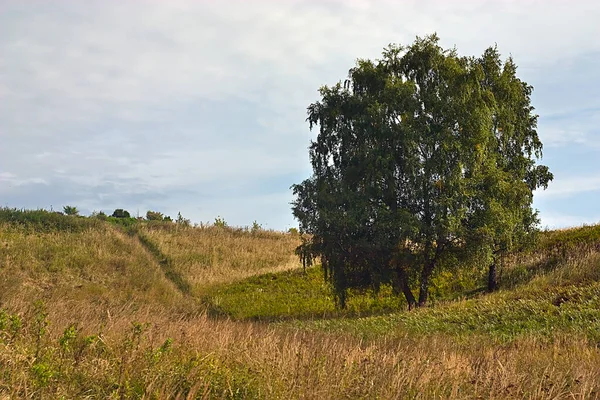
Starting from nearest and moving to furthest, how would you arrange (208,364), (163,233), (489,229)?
(208,364) < (489,229) < (163,233)

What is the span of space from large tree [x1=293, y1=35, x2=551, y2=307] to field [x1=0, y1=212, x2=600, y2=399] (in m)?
2.88

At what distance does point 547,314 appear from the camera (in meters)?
18.1

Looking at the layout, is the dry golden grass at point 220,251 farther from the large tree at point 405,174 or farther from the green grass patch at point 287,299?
the large tree at point 405,174

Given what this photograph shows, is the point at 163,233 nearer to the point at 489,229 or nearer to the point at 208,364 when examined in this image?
the point at 489,229

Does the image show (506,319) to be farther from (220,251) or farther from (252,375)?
(220,251)

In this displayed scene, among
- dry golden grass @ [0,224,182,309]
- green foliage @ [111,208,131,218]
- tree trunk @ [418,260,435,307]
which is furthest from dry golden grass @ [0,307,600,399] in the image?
green foliage @ [111,208,131,218]

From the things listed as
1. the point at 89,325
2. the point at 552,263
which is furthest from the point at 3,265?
the point at 552,263

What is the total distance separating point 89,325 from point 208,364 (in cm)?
389

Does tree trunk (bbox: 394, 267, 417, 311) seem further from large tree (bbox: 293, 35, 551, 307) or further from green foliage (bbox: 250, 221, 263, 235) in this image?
green foliage (bbox: 250, 221, 263, 235)

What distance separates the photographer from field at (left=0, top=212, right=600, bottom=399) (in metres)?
6.24

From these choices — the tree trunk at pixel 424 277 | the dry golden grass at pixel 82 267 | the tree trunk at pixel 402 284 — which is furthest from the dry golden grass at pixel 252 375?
the dry golden grass at pixel 82 267

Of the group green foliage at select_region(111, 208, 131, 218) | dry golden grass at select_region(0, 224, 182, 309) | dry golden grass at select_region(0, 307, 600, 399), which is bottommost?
dry golden grass at select_region(0, 307, 600, 399)

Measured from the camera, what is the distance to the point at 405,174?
2352 cm

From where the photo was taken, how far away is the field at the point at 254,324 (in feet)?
20.5
